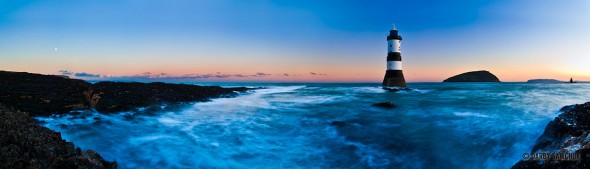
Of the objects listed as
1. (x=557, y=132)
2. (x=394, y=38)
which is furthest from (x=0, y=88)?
(x=394, y=38)

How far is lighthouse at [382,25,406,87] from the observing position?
92.5ft

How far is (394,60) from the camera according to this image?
2831cm

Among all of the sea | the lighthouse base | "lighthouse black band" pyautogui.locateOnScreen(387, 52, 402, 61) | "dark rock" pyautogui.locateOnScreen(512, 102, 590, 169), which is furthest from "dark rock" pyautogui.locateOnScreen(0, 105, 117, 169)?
the lighthouse base

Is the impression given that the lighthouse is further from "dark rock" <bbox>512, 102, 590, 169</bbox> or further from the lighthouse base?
"dark rock" <bbox>512, 102, 590, 169</bbox>

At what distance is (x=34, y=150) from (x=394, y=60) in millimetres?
27705

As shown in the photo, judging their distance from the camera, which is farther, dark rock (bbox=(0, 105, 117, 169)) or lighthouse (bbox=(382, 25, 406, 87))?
lighthouse (bbox=(382, 25, 406, 87))

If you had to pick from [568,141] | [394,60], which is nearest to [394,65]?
[394,60]

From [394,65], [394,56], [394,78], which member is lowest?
[394,78]

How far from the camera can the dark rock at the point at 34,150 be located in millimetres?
3266

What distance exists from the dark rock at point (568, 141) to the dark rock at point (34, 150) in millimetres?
5461

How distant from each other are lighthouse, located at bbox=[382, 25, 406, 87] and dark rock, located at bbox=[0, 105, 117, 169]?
26.7 metres

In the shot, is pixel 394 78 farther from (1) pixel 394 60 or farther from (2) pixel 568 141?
(2) pixel 568 141

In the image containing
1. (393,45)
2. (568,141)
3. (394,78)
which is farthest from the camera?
(394,78)

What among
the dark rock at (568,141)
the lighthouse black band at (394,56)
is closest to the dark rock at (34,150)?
the dark rock at (568,141)
